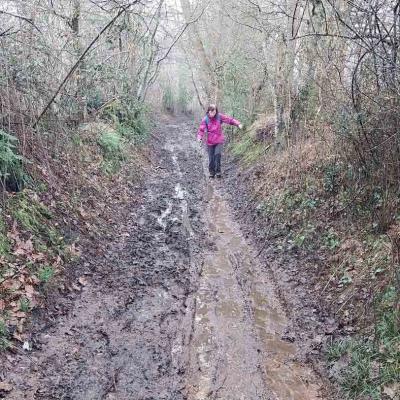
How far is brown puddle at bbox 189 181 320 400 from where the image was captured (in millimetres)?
4336

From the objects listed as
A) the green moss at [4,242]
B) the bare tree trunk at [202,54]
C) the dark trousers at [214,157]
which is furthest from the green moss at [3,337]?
the bare tree trunk at [202,54]

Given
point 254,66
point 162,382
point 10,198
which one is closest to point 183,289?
point 162,382

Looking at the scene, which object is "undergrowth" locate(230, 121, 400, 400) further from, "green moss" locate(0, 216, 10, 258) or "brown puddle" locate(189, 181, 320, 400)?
"green moss" locate(0, 216, 10, 258)

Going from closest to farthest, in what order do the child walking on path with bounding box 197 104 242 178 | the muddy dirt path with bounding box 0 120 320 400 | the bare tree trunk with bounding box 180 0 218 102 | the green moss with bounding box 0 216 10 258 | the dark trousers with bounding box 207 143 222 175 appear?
the muddy dirt path with bounding box 0 120 320 400 → the green moss with bounding box 0 216 10 258 → the child walking on path with bounding box 197 104 242 178 → the dark trousers with bounding box 207 143 222 175 → the bare tree trunk with bounding box 180 0 218 102

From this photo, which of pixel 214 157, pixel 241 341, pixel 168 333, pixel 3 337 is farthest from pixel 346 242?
pixel 214 157

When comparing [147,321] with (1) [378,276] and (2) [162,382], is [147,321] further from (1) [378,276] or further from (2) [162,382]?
(1) [378,276]

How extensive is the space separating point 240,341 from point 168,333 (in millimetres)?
879

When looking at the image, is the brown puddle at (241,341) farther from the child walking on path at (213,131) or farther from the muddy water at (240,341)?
the child walking on path at (213,131)

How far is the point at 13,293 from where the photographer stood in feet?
16.5

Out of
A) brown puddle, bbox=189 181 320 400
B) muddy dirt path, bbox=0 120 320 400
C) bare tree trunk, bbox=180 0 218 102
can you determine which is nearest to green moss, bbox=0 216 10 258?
muddy dirt path, bbox=0 120 320 400

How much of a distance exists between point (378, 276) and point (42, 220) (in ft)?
16.2

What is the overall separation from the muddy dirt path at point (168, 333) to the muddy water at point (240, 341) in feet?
0.04

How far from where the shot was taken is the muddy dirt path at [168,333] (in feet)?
14.0

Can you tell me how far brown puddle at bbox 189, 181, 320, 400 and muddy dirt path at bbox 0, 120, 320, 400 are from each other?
13 mm
